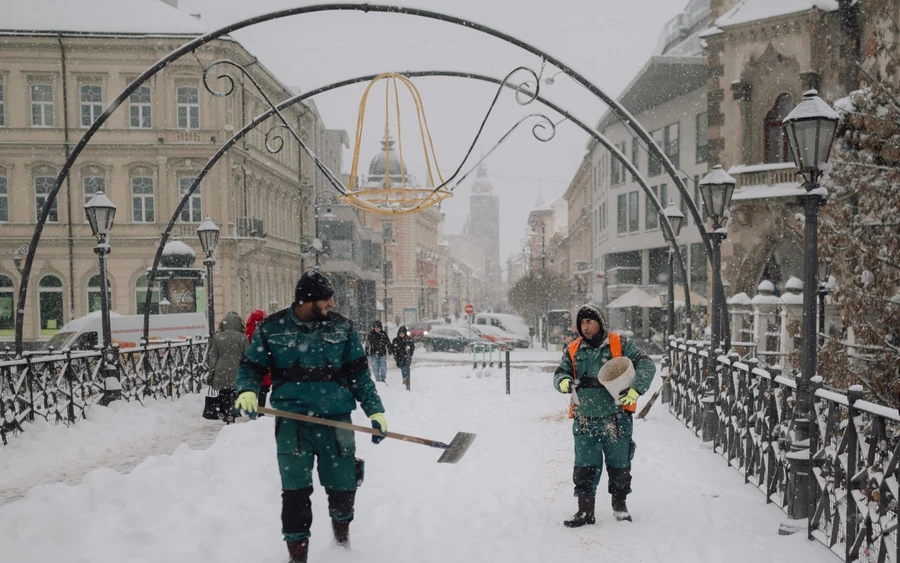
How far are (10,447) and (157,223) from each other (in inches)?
995

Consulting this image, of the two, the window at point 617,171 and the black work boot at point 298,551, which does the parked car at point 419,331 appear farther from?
the black work boot at point 298,551

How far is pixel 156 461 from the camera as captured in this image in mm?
6906

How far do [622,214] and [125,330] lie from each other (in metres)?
28.7

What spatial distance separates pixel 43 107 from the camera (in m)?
31.1

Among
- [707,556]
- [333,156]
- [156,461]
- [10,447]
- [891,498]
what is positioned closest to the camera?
[891,498]

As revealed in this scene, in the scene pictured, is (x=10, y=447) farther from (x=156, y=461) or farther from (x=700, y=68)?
(x=700, y=68)

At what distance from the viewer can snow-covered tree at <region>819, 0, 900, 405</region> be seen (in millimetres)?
10695

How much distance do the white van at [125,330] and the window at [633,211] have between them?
24708 mm

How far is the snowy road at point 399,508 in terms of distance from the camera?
4973mm

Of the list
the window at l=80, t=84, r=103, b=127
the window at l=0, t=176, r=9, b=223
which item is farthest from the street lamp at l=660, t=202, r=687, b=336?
the window at l=0, t=176, r=9, b=223

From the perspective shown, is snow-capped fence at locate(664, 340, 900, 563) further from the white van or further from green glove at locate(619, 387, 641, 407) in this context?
the white van

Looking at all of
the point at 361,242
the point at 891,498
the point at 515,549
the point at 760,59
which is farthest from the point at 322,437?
the point at 361,242

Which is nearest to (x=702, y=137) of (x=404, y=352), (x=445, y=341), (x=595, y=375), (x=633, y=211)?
(x=633, y=211)

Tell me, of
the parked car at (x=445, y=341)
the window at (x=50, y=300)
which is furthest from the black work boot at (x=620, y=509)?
the window at (x=50, y=300)
